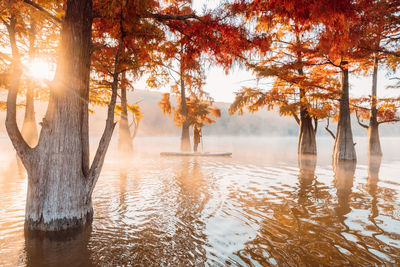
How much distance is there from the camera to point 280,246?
5.00 metres

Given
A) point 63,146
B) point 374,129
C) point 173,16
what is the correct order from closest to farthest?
point 63,146 < point 173,16 < point 374,129

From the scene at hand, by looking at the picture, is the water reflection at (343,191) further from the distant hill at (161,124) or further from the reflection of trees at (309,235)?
the distant hill at (161,124)

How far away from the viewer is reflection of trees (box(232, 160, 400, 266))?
452 cm

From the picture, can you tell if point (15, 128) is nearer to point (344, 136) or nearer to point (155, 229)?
point (155, 229)

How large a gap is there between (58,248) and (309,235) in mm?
5020

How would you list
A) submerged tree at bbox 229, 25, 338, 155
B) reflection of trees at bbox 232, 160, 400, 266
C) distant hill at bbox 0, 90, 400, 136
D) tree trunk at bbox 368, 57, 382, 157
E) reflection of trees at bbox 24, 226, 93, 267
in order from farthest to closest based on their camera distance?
1. distant hill at bbox 0, 90, 400, 136
2. tree trunk at bbox 368, 57, 382, 157
3. submerged tree at bbox 229, 25, 338, 155
4. reflection of trees at bbox 232, 160, 400, 266
5. reflection of trees at bbox 24, 226, 93, 267

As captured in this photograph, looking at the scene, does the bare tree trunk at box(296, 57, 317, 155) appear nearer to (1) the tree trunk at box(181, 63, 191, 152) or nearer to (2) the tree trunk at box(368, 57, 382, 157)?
(2) the tree trunk at box(368, 57, 382, 157)

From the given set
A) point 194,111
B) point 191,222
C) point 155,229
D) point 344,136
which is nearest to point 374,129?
point 344,136

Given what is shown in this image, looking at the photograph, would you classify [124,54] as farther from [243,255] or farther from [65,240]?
[243,255]

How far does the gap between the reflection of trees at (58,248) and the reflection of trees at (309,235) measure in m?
2.87

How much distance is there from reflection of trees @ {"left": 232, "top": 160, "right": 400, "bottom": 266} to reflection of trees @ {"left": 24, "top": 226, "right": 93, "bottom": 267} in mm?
2866

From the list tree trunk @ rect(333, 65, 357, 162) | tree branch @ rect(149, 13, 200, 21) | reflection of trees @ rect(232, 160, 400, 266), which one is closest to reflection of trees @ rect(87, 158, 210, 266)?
reflection of trees @ rect(232, 160, 400, 266)

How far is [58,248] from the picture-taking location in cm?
486

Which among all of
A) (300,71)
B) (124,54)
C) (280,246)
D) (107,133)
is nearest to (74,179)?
(107,133)
